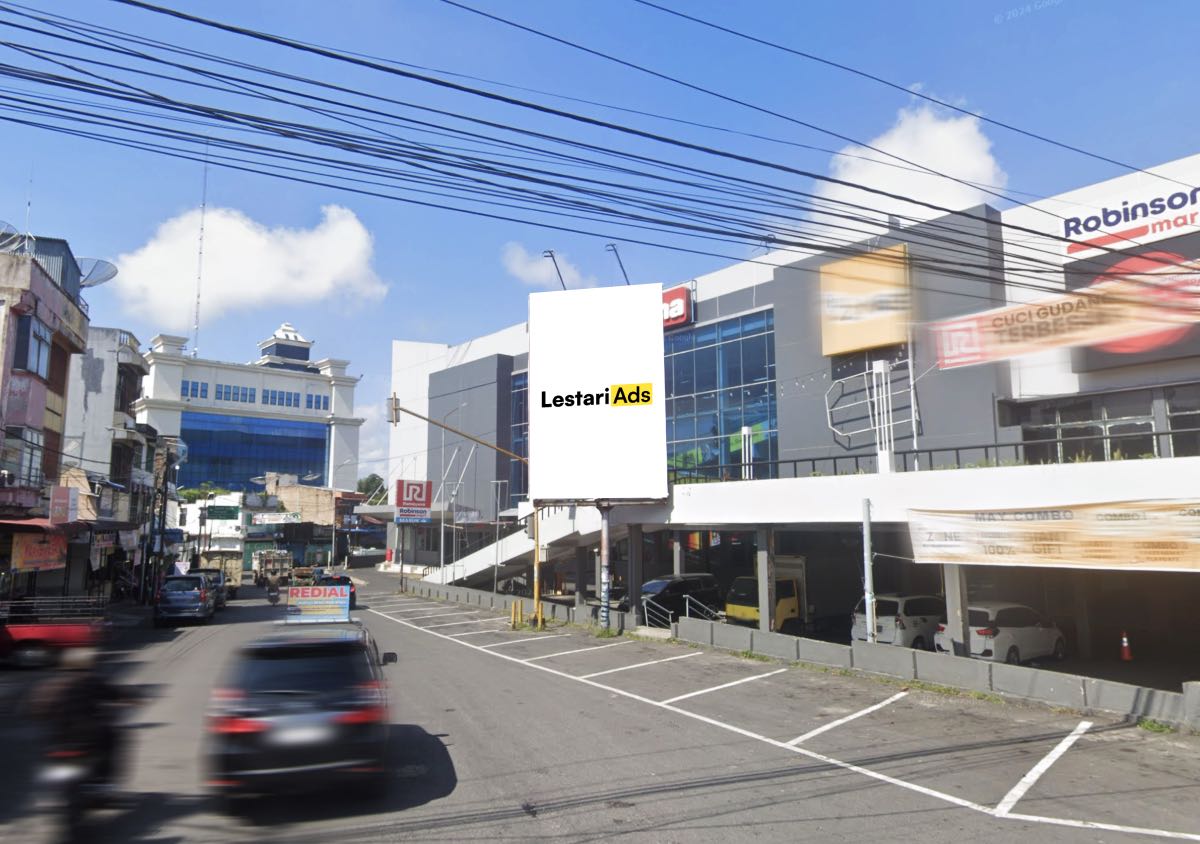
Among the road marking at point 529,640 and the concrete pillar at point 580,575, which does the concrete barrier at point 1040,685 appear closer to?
the road marking at point 529,640

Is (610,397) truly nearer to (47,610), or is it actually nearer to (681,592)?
(681,592)

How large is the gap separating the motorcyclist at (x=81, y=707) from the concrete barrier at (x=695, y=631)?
53.9ft

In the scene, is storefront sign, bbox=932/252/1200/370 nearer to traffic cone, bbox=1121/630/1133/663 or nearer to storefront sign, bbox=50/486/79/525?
traffic cone, bbox=1121/630/1133/663

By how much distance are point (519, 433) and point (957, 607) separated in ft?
140

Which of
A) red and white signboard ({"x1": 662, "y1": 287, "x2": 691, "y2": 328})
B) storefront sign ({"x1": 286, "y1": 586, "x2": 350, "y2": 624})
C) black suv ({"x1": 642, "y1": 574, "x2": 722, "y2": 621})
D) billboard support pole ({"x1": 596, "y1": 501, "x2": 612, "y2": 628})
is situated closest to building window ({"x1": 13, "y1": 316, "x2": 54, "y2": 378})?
storefront sign ({"x1": 286, "y1": 586, "x2": 350, "y2": 624})

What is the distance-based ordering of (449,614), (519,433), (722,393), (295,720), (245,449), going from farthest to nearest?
(245,449)
(519,433)
(722,393)
(449,614)
(295,720)

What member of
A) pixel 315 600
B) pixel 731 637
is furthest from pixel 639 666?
pixel 315 600

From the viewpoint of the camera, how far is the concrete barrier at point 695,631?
21578 millimetres

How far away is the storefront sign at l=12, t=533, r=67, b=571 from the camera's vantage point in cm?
2231

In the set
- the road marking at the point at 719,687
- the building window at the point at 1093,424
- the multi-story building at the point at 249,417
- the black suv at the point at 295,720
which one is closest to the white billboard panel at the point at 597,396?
the road marking at the point at 719,687

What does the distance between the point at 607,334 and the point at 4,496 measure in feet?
59.7

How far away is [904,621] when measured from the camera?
20.1 m

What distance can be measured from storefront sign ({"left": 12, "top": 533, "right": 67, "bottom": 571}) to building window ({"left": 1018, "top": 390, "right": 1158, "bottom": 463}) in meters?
28.7

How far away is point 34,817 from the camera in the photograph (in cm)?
801
